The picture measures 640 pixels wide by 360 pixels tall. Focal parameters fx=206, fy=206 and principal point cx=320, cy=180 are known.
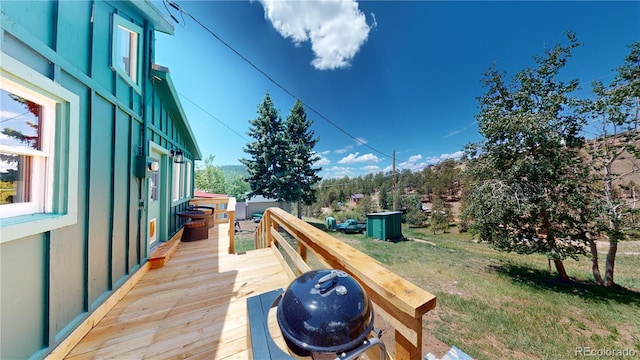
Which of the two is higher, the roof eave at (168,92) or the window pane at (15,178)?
the roof eave at (168,92)

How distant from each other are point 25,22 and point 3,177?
1009mm

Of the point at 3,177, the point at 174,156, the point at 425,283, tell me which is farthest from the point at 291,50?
the point at 425,283

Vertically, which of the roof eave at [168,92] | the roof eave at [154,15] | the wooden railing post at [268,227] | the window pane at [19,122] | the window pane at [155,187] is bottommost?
the wooden railing post at [268,227]

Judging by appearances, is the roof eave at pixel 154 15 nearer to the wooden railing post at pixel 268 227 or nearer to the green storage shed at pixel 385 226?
the wooden railing post at pixel 268 227

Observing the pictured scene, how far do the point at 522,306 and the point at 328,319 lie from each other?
8916mm

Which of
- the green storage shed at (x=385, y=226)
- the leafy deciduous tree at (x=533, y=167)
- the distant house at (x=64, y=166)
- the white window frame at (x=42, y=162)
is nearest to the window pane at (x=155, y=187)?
the distant house at (x=64, y=166)

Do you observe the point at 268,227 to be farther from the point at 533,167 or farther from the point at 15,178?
the point at 533,167

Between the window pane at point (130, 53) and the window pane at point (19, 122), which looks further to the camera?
the window pane at point (130, 53)

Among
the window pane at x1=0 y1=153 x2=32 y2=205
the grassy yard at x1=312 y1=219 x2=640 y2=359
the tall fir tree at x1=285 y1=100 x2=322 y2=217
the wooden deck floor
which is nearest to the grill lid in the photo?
the wooden deck floor

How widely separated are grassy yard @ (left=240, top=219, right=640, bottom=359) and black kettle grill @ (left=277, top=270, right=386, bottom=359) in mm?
5110

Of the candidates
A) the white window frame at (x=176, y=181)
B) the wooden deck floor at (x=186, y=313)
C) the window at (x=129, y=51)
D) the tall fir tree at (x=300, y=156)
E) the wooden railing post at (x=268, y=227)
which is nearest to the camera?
the wooden deck floor at (x=186, y=313)

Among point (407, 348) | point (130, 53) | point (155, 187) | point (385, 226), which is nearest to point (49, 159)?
point (130, 53)

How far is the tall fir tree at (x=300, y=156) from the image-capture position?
15336mm

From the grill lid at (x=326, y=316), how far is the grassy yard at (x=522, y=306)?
512cm
